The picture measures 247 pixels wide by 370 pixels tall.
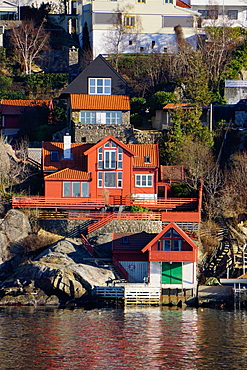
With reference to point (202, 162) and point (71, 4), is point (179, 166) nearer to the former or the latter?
point (202, 162)

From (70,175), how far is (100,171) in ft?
7.96

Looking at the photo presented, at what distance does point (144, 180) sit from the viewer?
71000 mm

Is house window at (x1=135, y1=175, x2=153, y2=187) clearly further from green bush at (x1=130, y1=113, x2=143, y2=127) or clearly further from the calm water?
the calm water

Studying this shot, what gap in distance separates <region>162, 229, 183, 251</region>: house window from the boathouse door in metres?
1.04

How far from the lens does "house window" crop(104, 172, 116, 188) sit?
69625 mm

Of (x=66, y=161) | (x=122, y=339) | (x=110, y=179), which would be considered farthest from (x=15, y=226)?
(x=122, y=339)

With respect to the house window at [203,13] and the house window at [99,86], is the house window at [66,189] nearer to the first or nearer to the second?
the house window at [99,86]

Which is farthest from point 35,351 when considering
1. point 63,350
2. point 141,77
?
point 141,77

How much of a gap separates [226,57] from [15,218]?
37442mm

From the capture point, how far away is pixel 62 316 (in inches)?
2029

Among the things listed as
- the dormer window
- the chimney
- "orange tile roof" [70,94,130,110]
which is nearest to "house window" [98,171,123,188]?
the dormer window

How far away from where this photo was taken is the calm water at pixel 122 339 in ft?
135

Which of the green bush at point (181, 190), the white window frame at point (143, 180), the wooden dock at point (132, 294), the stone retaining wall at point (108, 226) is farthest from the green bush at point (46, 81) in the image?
the wooden dock at point (132, 294)

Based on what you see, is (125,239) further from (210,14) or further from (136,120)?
(210,14)
